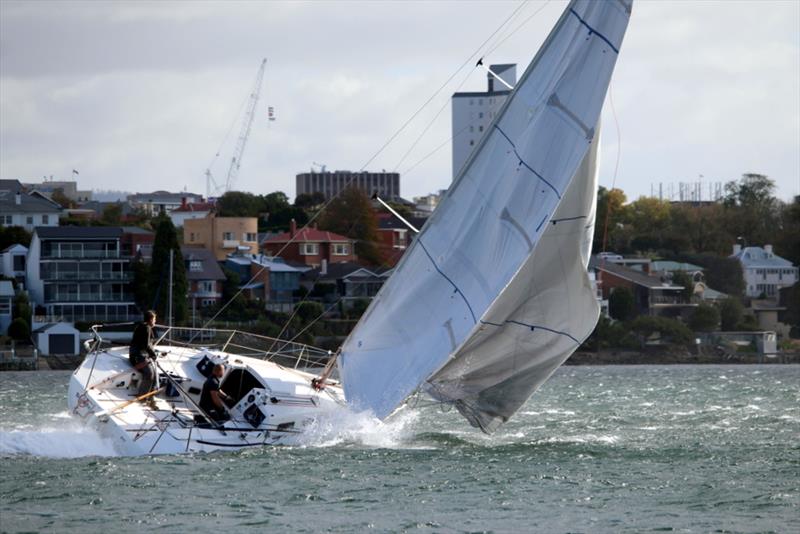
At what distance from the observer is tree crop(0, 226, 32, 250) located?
8225 cm

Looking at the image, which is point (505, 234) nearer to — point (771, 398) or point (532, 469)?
point (532, 469)

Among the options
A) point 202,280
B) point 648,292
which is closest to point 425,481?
point 202,280

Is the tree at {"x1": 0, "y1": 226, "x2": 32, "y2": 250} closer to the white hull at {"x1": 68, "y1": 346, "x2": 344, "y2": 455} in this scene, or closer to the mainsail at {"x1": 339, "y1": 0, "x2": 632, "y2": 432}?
the white hull at {"x1": 68, "y1": 346, "x2": 344, "y2": 455}

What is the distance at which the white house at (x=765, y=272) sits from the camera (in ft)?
319

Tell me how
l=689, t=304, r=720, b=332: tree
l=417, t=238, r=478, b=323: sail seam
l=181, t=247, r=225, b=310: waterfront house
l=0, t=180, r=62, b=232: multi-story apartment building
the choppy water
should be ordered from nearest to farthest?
1. the choppy water
2. l=417, t=238, r=478, b=323: sail seam
3. l=181, t=247, r=225, b=310: waterfront house
4. l=689, t=304, r=720, b=332: tree
5. l=0, t=180, r=62, b=232: multi-story apartment building

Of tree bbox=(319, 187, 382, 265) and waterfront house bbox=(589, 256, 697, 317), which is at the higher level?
tree bbox=(319, 187, 382, 265)

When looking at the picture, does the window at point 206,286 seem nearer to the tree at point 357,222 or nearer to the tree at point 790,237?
the tree at point 357,222

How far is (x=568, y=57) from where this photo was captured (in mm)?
21984

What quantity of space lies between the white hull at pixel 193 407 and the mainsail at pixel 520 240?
0.96m

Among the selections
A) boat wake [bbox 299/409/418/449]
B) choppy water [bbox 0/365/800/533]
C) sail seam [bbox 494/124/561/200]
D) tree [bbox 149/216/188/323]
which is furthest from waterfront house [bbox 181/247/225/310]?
sail seam [bbox 494/124/561/200]

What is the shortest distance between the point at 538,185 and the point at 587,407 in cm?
1373

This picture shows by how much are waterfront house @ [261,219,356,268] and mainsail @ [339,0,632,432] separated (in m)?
65.2

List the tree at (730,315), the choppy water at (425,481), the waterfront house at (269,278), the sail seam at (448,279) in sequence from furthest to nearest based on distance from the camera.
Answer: the tree at (730,315) → the waterfront house at (269,278) → the sail seam at (448,279) → the choppy water at (425,481)

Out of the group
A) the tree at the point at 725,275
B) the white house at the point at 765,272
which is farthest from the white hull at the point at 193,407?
the white house at the point at 765,272
